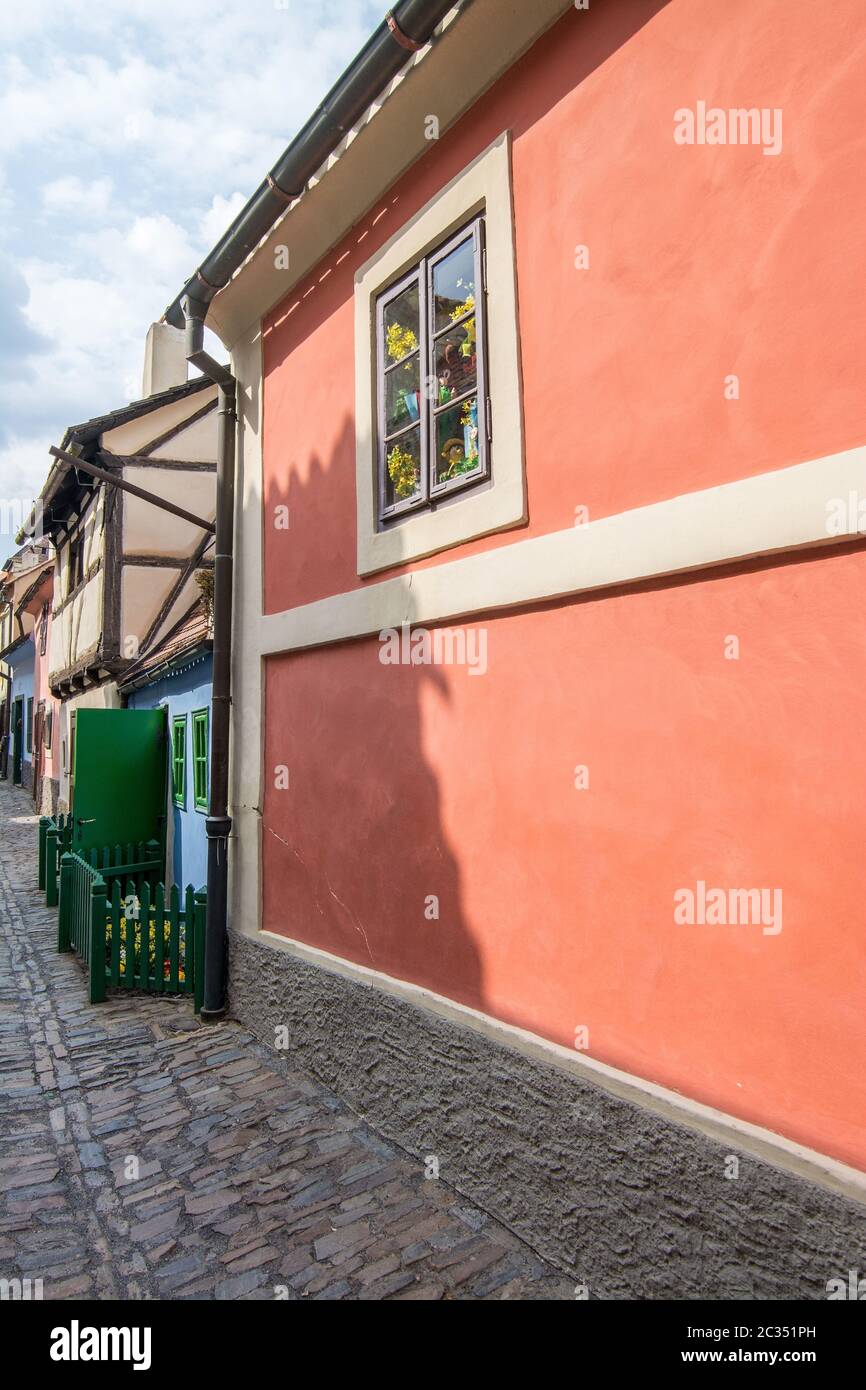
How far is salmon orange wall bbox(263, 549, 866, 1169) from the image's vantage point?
8.16ft

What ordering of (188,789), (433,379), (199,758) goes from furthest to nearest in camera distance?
(188,789)
(199,758)
(433,379)

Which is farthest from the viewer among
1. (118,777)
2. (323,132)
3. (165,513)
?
(165,513)

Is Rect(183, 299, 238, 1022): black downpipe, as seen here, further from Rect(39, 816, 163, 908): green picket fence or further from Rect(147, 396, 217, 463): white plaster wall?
Rect(147, 396, 217, 463): white plaster wall

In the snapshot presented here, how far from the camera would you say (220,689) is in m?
6.25

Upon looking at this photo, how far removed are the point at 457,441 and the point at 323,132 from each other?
1907mm

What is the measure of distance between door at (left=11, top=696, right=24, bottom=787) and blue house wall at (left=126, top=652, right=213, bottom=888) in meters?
20.9

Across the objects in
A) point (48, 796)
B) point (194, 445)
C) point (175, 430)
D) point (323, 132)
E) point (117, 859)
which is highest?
point (175, 430)

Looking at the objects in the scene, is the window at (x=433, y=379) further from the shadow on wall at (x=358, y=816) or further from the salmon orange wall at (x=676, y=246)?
the shadow on wall at (x=358, y=816)

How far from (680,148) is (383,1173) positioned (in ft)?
14.7

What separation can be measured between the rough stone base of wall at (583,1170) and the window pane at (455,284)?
11.4ft

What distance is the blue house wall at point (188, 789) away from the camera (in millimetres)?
8242

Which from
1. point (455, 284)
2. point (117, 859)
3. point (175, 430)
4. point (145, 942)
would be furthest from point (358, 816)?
point (175, 430)

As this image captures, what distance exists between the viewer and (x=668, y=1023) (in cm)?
293

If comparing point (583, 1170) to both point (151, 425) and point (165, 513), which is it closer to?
point (165, 513)
